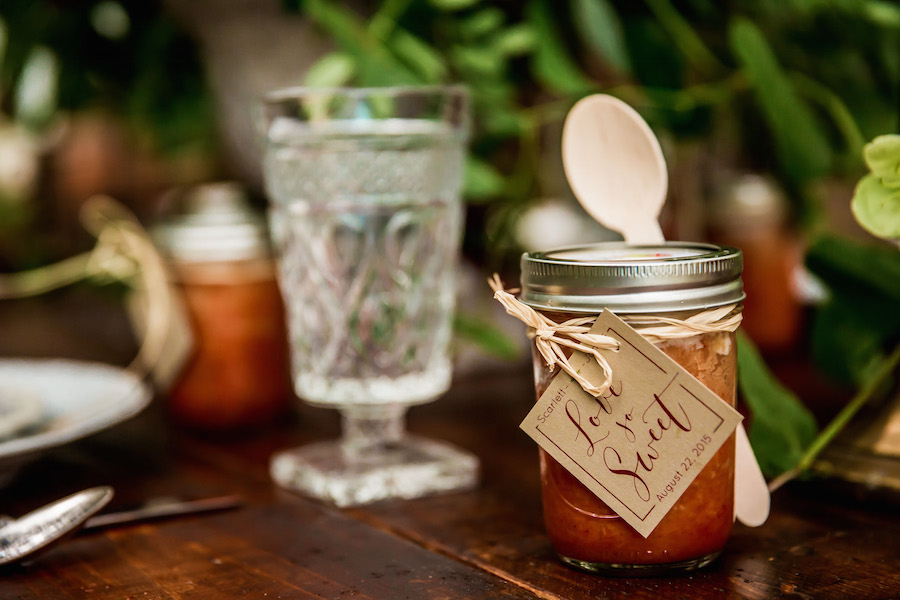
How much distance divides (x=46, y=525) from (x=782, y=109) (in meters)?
0.49

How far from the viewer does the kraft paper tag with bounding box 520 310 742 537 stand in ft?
1.27

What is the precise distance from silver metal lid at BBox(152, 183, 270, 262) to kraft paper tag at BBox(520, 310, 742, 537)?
1.24 feet

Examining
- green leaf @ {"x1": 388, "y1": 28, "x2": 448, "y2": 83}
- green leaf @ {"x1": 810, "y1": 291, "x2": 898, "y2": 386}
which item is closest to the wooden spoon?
green leaf @ {"x1": 810, "y1": 291, "x2": 898, "y2": 386}

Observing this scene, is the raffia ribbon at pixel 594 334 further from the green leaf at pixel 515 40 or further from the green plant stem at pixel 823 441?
the green leaf at pixel 515 40

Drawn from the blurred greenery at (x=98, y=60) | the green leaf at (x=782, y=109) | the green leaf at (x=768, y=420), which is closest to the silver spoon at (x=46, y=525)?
the green leaf at (x=768, y=420)

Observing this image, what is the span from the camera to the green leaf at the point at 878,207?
430 mm

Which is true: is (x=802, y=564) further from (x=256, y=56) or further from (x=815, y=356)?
(x=256, y=56)

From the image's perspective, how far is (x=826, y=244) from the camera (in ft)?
1.77

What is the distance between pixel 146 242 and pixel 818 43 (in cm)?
57

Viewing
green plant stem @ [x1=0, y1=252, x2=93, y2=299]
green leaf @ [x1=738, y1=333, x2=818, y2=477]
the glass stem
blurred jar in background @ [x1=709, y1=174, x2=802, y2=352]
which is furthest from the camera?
blurred jar in background @ [x1=709, y1=174, x2=802, y2=352]

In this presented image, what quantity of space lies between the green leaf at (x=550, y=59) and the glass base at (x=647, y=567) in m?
0.38

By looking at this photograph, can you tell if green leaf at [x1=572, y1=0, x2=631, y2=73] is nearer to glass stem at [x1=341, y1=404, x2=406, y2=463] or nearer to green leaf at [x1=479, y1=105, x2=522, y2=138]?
green leaf at [x1=479, y1=105, x2=522, y2=138]

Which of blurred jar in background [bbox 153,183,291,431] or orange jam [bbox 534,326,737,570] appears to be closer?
orange jam [bbox 534,326,737,570]

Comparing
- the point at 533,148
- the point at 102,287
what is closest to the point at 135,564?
the point at 533,148
